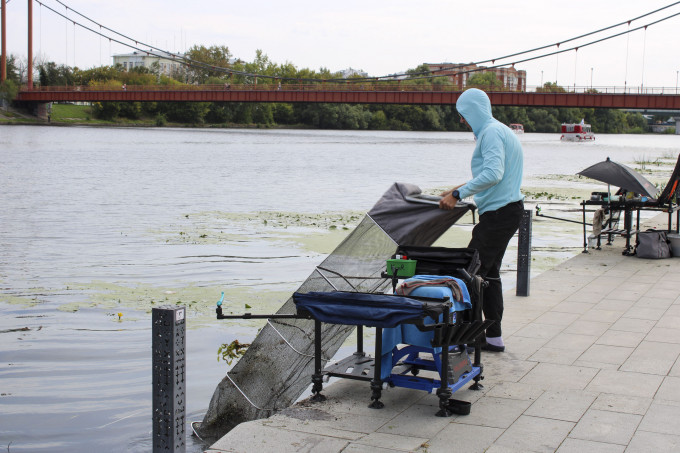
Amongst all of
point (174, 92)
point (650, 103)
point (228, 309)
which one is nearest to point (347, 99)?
point (174, 92)

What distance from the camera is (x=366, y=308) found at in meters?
4.60

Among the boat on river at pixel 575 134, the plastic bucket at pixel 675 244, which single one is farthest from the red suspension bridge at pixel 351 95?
the plastic bucket at pixel 675 244

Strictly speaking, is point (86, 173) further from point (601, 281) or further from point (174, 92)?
point (174, 92)

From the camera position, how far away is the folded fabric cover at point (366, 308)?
4.52 m

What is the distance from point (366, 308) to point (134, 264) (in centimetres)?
908

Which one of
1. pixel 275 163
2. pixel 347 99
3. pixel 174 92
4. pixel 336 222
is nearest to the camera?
pixel 336 222

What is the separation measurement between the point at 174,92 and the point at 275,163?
115 feet

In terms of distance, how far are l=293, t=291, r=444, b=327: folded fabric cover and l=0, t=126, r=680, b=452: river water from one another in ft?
4.60

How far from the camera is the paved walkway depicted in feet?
14.4

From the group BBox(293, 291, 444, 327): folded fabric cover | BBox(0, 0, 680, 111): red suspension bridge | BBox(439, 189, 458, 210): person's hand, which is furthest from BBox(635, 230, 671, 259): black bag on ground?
BBox(0, 0, 680, 111): red suspension bridge

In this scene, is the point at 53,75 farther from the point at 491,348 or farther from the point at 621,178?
the point at 491,348

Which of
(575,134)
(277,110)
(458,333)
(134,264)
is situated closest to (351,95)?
(575,134)

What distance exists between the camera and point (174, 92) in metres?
76.9

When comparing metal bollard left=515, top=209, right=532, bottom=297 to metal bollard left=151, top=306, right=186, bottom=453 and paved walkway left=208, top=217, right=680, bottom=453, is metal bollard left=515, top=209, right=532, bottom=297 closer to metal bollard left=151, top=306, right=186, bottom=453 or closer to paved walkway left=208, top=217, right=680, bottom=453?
paved walkway left=208, top=217, right=680, bottom=453
